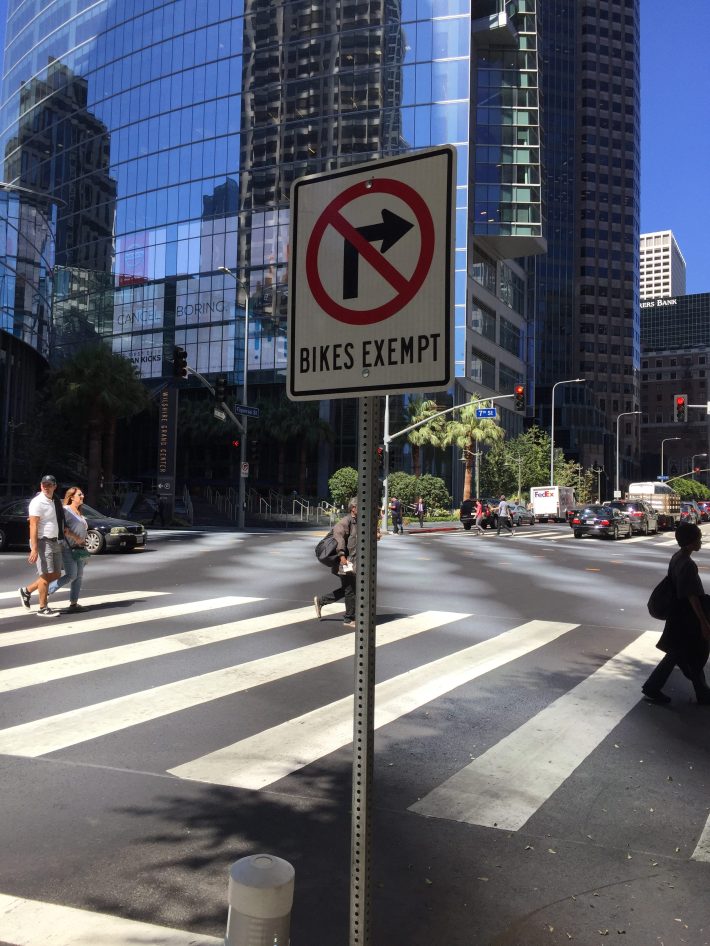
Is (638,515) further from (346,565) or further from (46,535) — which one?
(46,535)

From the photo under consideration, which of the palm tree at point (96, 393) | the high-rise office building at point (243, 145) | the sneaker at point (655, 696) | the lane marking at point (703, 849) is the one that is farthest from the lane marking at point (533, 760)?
the high-rise office building at point (243, 145)

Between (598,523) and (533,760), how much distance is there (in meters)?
32.1

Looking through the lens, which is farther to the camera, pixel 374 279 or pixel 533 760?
pixel 533 760

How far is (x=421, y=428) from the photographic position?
2050 inches

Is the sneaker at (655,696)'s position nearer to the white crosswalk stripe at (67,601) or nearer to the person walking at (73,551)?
the person walking at (73,551)

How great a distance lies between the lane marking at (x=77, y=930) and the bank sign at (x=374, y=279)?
2279 mm

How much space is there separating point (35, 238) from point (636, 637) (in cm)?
4994

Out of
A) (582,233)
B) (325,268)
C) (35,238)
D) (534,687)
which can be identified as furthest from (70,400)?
(582,233)

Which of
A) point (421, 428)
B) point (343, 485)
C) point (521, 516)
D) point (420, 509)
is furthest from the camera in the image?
point (421, 428)

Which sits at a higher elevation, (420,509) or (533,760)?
(420,509)

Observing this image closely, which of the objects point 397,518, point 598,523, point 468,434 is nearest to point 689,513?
point 468,434

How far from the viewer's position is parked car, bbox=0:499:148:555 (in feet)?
68.7

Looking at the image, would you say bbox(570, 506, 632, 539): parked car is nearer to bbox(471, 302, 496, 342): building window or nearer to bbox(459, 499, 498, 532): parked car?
bbox(459, 499, 498, 532): parked car

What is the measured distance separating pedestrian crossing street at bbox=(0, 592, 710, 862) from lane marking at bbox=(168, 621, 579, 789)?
0.01 m
